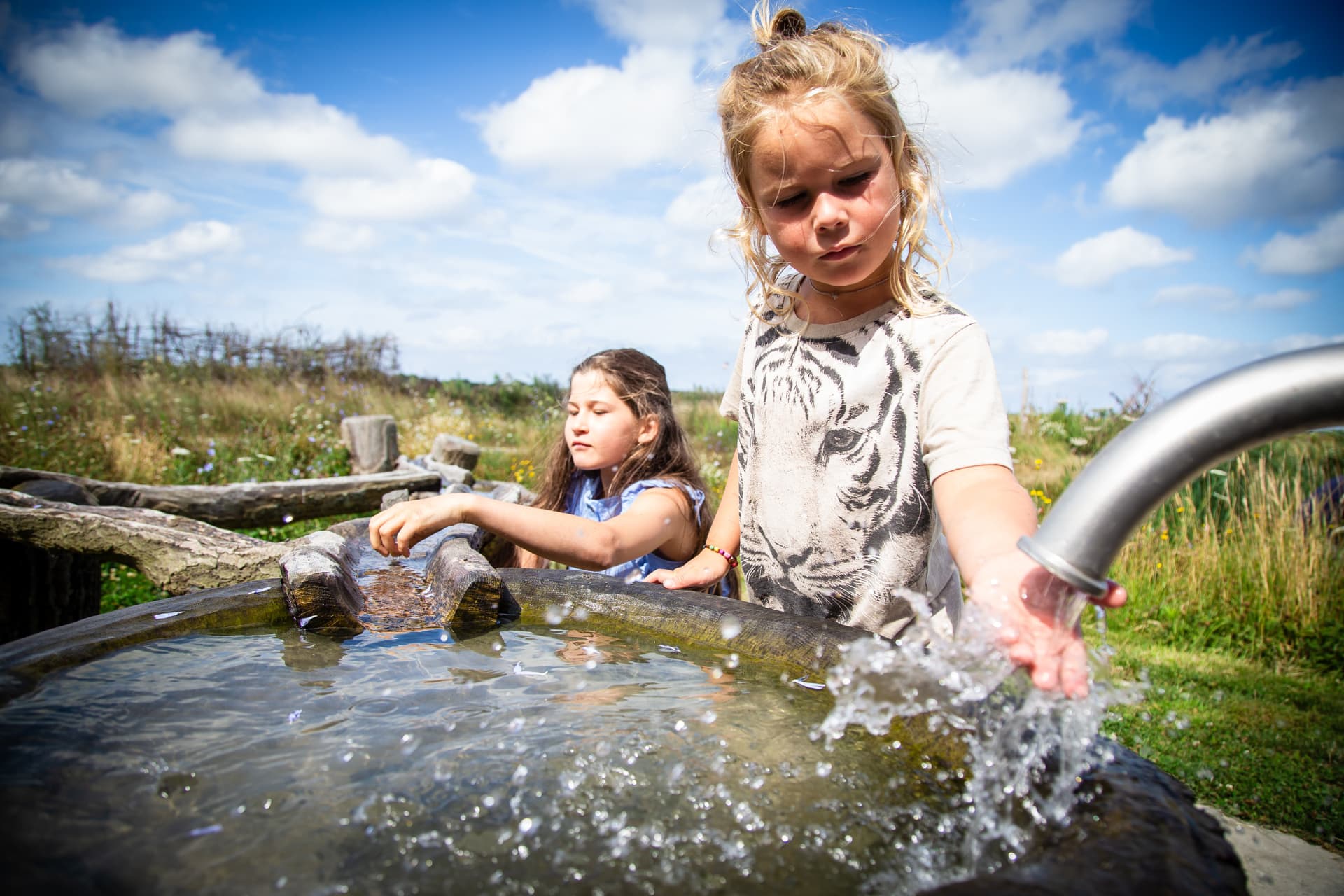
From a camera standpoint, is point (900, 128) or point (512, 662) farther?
point (900, 128)

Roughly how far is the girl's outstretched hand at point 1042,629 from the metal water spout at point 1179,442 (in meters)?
0.15

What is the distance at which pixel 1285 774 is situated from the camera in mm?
3133

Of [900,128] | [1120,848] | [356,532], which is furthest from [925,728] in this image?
[356,532]

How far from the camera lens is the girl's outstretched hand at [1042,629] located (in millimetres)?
934

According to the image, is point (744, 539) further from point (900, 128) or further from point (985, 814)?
point (985, 814)

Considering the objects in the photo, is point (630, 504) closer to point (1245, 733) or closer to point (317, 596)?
point (317, 596)

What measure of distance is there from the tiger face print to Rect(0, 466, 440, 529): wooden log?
12.7 ft

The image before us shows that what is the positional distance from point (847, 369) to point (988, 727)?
104 cm

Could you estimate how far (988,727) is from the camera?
3.51ft

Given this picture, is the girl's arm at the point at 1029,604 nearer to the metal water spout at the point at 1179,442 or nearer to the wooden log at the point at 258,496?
the metal water spout at the point at 1179,442

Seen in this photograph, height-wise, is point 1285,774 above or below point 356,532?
below

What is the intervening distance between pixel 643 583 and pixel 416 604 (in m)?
0.62

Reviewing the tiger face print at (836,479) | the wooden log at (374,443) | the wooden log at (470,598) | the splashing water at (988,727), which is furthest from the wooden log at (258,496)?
the splashing water at (988,727)

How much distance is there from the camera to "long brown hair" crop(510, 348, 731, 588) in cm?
310
